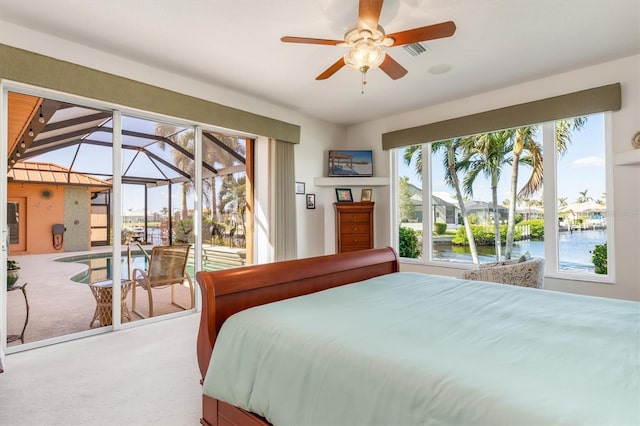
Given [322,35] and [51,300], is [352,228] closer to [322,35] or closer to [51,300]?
[322,35]

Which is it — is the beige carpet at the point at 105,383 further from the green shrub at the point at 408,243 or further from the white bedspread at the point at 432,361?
the green shrub at the point at 408,243

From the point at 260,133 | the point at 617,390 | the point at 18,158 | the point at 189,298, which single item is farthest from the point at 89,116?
the point at 617,390

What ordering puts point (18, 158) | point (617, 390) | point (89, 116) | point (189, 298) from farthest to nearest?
1. point (189, 298)
2. point (89, 116)
3. point (18, 158)
4. point (617, 390)

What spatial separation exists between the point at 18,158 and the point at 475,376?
147 inches

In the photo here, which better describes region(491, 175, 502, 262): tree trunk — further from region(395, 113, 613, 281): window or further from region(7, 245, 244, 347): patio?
region(7, 245, 244, 347): patio

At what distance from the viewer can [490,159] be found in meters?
4.23

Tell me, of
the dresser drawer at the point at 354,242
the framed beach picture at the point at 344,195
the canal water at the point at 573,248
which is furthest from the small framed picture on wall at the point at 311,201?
the canal water at the point at 573,248

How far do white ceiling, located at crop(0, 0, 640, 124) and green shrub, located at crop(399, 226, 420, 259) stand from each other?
2050 millimetres

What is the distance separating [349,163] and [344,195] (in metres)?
0.54

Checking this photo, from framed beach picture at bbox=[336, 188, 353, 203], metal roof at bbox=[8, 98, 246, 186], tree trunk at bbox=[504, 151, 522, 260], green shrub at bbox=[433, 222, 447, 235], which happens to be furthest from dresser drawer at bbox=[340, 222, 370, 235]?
metal roof at bbox=[8, 98, 246, 186]

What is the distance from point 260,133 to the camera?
4277 mm

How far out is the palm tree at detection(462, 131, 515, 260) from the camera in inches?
162

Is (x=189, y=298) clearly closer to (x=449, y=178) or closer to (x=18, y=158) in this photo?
(x=18, y=158)

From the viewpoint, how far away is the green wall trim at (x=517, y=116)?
327cm
